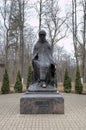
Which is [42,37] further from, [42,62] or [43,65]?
[43,65]

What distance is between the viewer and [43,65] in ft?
40.0

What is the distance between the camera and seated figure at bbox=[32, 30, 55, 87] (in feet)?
39.8

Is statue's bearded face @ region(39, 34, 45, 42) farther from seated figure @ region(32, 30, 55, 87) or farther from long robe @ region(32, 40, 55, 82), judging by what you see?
long robe @ region(32, 40, 55, 82)

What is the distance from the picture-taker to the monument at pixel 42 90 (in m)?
11.3

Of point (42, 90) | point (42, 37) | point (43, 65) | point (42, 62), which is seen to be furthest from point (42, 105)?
point (42, 37)

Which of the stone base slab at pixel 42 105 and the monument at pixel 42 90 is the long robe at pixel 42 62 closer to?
the monument at pixel 42 90

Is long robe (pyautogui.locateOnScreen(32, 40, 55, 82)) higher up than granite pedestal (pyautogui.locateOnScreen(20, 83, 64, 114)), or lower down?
higher up

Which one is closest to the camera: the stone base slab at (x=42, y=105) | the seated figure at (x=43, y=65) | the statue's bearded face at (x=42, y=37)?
the stone base slab at (x=42, y=105)

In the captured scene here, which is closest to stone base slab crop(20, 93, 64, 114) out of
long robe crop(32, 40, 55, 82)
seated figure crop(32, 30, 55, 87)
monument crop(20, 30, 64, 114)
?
monument crop(20, 30, 64, 114)

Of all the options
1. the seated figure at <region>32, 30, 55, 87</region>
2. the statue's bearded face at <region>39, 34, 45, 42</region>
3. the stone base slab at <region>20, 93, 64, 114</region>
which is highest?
the statue's bearded face at <region>39, 34, 45, 42</region>

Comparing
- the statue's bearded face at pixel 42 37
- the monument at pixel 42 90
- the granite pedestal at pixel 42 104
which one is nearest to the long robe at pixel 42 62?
the monument at pixel 42 90

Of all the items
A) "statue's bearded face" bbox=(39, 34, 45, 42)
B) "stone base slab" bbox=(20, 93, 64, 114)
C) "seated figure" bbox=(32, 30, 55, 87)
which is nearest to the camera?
"stone base slab" bbox=(20, 93, 64, 114)

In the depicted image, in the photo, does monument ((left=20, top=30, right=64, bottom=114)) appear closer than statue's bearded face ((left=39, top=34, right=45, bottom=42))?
Yes

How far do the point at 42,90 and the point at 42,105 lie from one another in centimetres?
64
